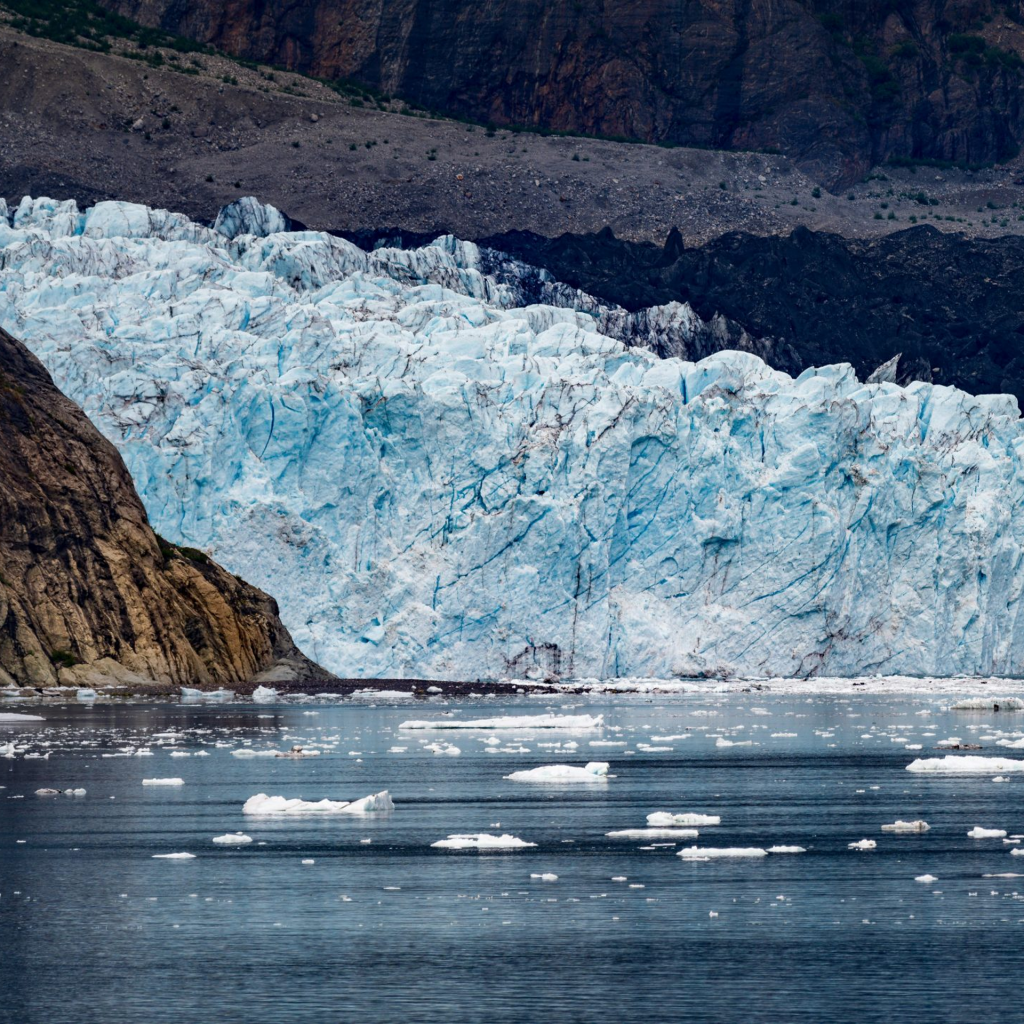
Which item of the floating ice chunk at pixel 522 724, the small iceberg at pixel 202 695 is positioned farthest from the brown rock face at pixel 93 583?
the floating ice chunk at pixel 522 724

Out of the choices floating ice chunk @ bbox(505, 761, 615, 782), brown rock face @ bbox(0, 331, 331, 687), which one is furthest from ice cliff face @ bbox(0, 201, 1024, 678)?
floating ice chunk @ bbox(505, 761, 615, 782)

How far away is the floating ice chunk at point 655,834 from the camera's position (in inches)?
524

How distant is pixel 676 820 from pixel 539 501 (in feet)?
74.2

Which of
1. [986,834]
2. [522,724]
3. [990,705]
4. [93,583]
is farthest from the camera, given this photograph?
[93,583]

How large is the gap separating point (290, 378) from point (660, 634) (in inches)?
345

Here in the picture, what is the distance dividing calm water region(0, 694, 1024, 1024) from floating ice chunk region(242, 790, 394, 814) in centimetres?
20

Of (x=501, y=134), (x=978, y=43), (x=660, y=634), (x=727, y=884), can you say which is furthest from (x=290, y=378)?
(x=978, y=43)

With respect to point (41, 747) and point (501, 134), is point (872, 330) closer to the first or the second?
point (501, 134)

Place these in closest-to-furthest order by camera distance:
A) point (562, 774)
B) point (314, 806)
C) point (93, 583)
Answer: point (314, 806) < point (562, 774) < point (93, 583)

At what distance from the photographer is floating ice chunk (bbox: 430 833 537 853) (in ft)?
41.9

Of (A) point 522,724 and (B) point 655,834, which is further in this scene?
(A) point 522,724

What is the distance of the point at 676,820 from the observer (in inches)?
551

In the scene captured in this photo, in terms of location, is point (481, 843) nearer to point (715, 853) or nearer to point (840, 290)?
point (715, 853)

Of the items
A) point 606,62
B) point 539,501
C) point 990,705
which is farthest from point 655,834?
point 606,62
